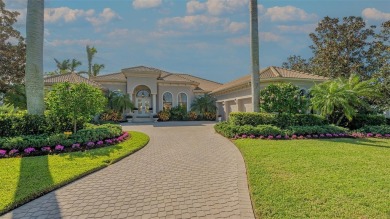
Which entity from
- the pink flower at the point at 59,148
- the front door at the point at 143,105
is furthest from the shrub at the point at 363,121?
the front door at the point at 143,105

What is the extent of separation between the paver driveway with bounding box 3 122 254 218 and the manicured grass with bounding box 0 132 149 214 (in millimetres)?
252

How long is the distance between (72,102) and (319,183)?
10305mm

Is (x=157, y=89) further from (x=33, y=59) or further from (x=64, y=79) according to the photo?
(x=33, y=59)

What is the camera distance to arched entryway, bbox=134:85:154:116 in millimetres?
27297

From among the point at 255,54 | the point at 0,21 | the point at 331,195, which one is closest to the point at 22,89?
the point at 0,21

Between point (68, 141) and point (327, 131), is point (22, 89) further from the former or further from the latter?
point (327, 131)

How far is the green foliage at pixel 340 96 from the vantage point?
49.3ft

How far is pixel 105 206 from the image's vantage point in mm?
4488

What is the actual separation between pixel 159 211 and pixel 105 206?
1.12 meters

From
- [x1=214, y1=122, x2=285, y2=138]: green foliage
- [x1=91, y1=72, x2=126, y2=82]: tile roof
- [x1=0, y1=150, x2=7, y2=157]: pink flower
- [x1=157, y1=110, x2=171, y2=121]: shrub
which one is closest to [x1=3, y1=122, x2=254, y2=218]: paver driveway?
[x1=0, y1=150, x2=7, y2=157]: pink flower

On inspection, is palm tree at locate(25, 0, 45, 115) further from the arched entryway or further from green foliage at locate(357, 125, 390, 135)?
green foliage at locate(357, 125, 390, 135)

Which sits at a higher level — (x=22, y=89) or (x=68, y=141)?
(x=22, y=89)

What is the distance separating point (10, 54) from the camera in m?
20.8

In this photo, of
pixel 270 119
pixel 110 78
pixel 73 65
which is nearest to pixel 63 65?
pixel 73 65
